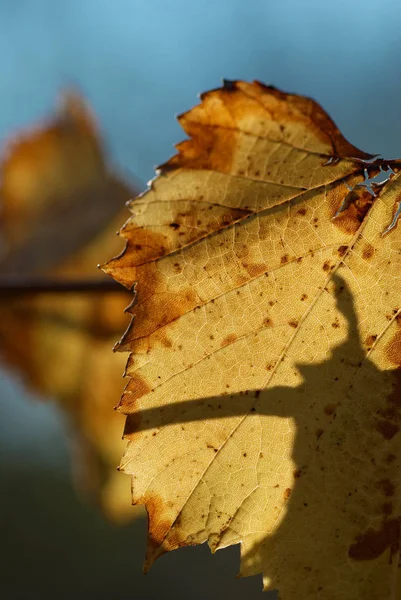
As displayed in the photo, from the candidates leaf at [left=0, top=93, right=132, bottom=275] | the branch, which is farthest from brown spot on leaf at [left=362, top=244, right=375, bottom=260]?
leaf at [left=0, top=93, right=132, bottom=275]

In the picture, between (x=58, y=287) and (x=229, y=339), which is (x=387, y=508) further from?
(x=58, y=287)

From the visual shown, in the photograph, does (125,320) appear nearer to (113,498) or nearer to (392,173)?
(113,498)

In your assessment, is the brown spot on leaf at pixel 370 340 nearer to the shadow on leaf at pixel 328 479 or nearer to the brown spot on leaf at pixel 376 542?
the shadow on leaf at pixel 328 479

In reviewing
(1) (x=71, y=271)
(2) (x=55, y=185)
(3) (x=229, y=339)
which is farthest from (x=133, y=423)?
(2) (x=55, y=185)

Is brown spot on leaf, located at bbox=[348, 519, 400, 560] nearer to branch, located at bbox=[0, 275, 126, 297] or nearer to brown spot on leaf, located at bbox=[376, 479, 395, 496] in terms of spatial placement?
brown spot on leaf, located at bbox=[376, 479, 395, 496]

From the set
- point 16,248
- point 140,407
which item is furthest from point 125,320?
point 140,407

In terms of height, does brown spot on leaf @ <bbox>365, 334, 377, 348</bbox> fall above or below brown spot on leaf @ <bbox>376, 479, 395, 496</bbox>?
above
